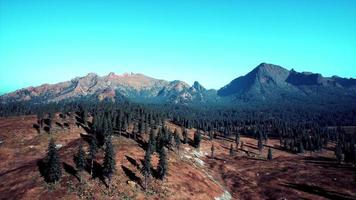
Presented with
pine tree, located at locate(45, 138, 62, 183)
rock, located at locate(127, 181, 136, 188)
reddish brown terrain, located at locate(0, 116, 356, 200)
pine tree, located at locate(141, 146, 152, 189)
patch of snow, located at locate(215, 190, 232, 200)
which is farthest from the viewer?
patch of snow, located at locate(215, 190, 232, 200)

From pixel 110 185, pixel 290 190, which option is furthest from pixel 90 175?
pixel 290 190

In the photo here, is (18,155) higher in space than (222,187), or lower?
higher

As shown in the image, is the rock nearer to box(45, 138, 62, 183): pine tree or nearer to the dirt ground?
the dirt ground

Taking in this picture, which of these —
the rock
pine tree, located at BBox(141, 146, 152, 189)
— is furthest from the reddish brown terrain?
pine tree, located at BBox(141, 146, 152, 189)

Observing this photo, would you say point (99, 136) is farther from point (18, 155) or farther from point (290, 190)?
point (290, 190)


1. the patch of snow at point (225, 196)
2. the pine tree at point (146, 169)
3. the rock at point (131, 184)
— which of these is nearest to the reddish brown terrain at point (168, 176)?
the rock at point (131, 184)

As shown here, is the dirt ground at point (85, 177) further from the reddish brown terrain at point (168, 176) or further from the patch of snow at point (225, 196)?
the patch of snow at point (225, 196)

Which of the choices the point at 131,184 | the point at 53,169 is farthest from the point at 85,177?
the point at 131,184

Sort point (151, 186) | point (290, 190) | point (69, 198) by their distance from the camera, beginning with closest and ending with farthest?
point (69, 198) → point (151, 186) → point (290, 190)
